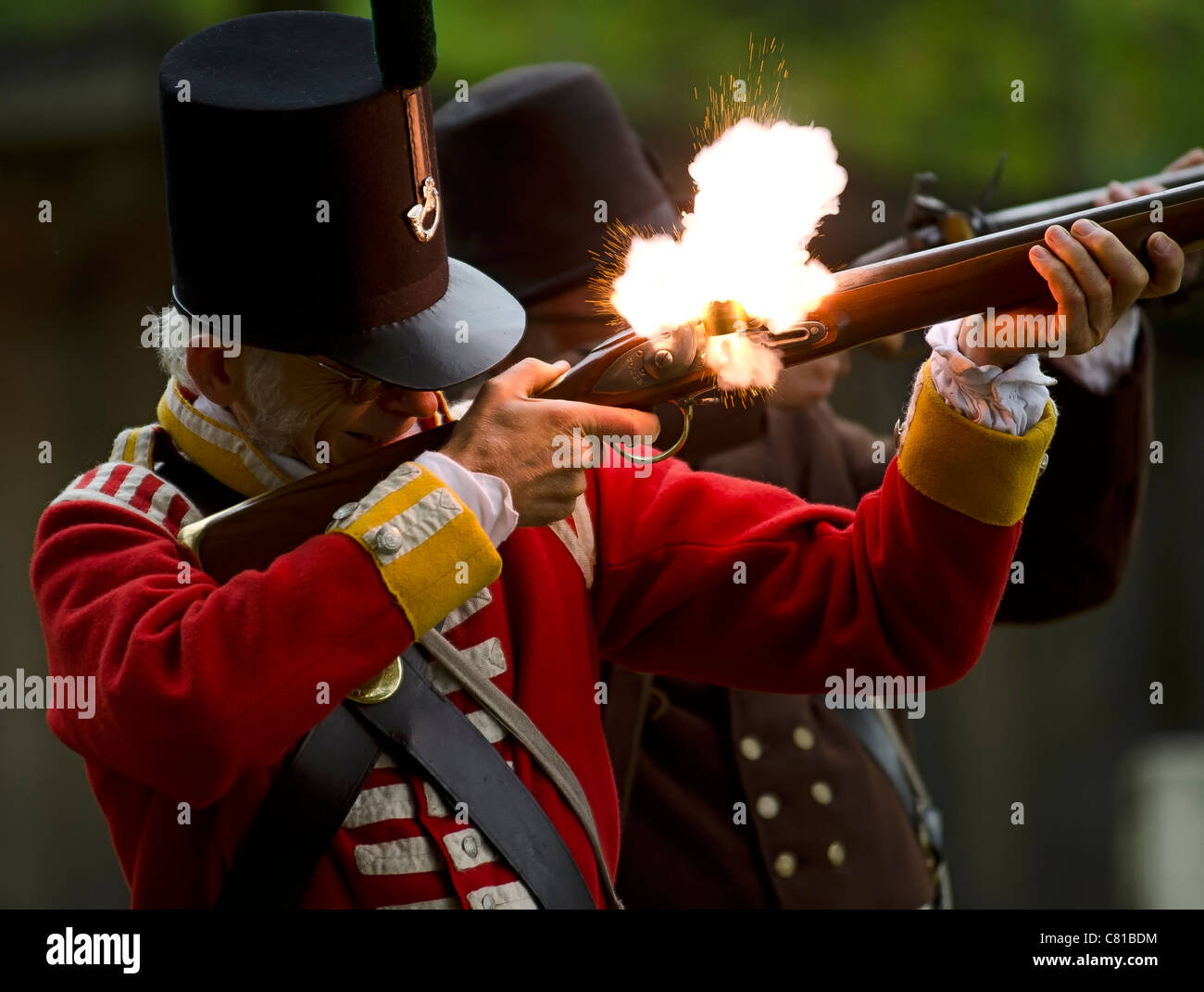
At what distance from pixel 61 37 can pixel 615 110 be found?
3.77 meters

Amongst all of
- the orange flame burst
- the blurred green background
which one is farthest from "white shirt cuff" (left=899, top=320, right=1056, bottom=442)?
the blurred green background

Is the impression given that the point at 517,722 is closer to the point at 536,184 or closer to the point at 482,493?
the point at 482,493

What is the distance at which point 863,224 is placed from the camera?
638 cm

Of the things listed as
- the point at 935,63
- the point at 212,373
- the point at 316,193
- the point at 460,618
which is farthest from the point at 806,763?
the point at 935,63

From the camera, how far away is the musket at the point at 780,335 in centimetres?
225

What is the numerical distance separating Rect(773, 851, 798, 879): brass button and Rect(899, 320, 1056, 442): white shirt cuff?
135cm

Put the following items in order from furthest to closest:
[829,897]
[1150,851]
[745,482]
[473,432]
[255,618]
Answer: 1. [1150,851]
2. [829,897]
3. [745,482]
4. [473,432]
5. [255,618]

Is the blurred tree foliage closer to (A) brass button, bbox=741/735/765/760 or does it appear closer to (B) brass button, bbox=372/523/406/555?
(A) brass button, bbox=741/735/765/760

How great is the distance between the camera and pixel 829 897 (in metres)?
3.28

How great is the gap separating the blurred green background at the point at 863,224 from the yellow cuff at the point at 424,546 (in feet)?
9.16

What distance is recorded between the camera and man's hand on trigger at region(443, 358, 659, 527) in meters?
2.29

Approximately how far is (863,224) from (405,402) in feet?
13.9
